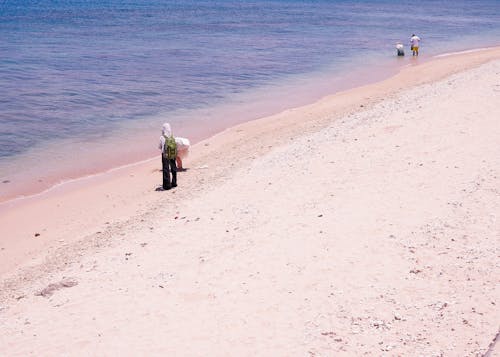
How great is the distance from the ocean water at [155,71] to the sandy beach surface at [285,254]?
13.9 ft

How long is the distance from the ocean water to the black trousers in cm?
331

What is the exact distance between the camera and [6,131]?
19500 mm

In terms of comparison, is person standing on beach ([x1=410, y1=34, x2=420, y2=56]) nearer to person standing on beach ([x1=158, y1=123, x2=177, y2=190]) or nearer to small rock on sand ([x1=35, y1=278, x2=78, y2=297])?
person standing on beach ([x1=158, y1=123, x2=177, y2=190])

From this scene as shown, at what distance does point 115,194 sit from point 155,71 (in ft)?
59.4

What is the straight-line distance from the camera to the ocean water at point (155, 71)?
59.6 ft

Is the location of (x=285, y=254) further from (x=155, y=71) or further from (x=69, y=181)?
(x=155, y=71)

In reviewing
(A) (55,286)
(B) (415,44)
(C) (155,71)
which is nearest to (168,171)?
(A) (55,286)

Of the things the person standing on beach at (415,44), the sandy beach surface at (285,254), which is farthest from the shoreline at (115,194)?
the person standing on beach at (415,44)

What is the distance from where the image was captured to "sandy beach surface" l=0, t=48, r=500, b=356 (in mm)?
6617

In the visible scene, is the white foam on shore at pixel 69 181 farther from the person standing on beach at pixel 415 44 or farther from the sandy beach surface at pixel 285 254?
the person standing on beach at pixel 415 44

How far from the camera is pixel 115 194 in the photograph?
44.8 feet

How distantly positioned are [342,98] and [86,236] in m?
14.0

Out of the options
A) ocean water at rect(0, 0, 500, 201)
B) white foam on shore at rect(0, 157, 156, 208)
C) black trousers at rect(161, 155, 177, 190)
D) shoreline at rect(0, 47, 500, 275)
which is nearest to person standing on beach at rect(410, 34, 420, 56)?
ocean water at rect(0, 0, 500, 201)

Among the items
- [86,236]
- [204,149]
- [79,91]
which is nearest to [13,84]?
[79,91]
